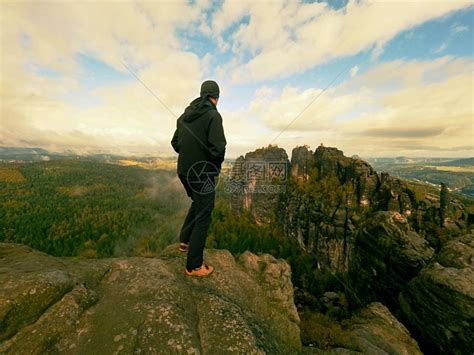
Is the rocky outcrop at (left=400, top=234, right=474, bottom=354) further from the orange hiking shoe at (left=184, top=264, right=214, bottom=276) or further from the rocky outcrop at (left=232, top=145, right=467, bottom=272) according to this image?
the rocky outcrop at (left=232, top=145, right=467, bottom=272)

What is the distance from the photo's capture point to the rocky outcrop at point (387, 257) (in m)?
31.5

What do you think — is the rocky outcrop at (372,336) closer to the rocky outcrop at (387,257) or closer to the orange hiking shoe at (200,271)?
the orange hiking shoe at (200,271)

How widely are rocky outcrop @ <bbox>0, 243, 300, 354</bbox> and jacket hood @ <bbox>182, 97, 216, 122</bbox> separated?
4726 mm

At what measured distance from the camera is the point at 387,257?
36.1m

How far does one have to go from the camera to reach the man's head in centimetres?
707

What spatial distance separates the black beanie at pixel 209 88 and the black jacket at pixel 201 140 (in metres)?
0.19

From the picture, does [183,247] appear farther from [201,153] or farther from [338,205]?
[338,205]

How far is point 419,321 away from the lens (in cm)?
1578

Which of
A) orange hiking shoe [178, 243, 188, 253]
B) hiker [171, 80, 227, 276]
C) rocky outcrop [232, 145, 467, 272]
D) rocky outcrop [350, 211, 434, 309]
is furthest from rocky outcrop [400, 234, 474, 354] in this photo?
rocky outcrop [232, 145, 467, 272]

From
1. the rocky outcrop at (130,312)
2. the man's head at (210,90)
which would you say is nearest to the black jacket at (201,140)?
the man's head at (210,90)

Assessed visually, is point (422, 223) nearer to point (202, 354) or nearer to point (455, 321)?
point (455, 321)

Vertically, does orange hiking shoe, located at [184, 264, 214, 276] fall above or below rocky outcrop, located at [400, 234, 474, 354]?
above

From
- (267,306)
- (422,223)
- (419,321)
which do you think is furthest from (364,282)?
(267,306)

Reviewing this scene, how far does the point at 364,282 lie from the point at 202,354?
158ft
